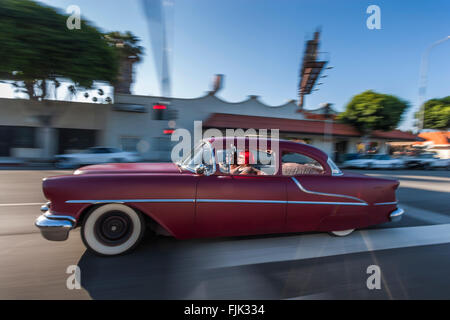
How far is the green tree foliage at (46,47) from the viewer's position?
10875 millimetres

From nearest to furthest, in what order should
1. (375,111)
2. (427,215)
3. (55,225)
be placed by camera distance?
(55,225) → (427,215) → (375,111)

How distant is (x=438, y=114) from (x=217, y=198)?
3909 centimetres

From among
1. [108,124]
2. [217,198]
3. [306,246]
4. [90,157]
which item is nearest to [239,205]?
[217,198]

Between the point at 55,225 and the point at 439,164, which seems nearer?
the point at 55,225

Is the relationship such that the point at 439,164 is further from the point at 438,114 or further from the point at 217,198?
the point at 217,198

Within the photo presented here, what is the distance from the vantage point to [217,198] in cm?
252

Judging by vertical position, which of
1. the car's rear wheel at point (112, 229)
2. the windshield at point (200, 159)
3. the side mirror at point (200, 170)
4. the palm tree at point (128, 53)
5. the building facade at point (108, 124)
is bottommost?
the car's rear wheel at point (112, 229)

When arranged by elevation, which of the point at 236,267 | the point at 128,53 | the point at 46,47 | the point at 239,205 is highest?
the point at 128,53

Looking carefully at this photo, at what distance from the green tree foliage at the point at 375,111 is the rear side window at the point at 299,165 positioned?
18648 millimetres

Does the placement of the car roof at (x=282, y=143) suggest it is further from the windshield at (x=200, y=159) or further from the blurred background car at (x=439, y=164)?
the blurred background car at (x=439, y=164)

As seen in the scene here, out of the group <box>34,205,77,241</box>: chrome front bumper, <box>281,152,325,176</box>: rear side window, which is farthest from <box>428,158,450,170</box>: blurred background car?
<box>34,205,77,241</box>: chrome front bumper

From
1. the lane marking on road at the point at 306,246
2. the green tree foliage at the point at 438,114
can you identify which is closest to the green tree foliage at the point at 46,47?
the lane marking on road at the point at 306,246

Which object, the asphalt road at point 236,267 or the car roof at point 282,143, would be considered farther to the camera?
the car roof at point 282,143

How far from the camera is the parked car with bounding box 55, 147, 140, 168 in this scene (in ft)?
39.1
